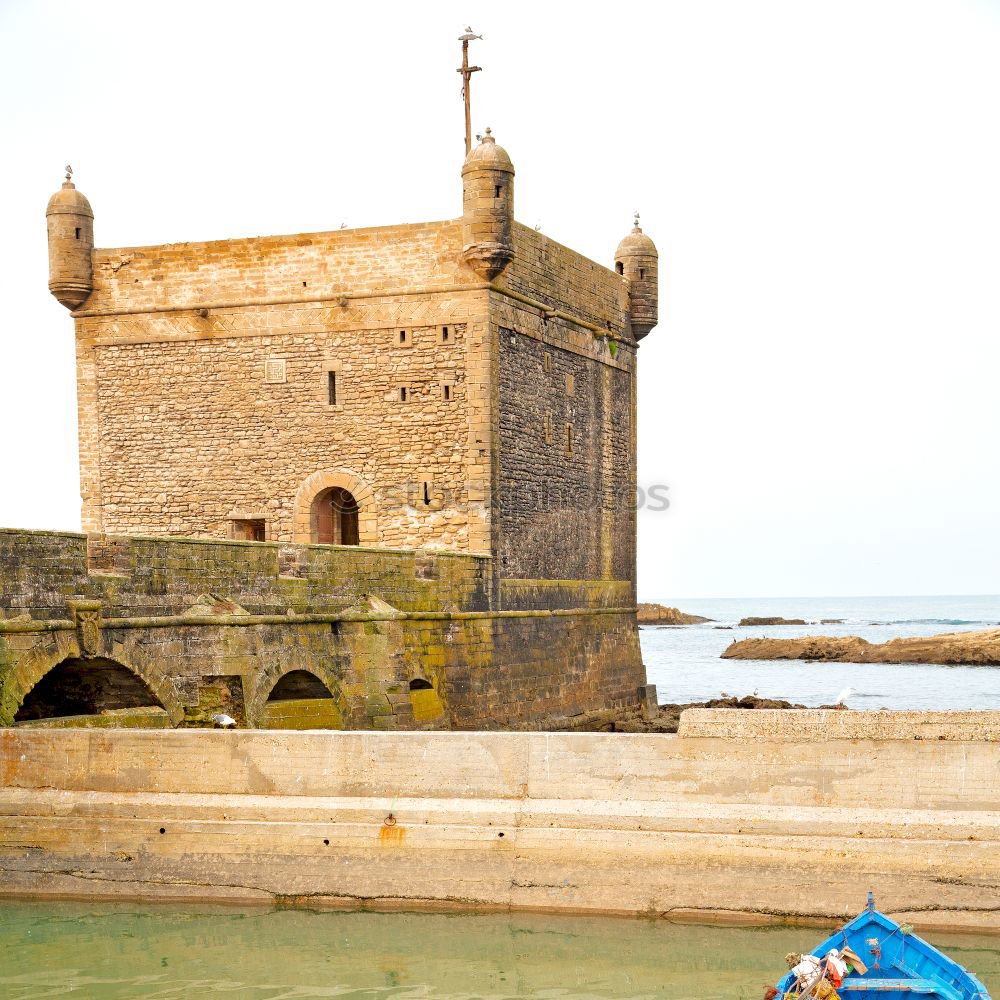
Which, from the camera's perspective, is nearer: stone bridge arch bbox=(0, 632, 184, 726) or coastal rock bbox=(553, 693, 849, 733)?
stone bridge arch bbox=(0, 632, 184, 726)

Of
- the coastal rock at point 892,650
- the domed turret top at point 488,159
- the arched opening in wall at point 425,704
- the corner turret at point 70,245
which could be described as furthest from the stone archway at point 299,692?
the coastal rock at point 892,650

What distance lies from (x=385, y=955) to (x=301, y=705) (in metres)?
6.18

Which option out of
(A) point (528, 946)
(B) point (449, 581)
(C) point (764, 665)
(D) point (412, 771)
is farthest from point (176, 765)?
(C) point (764, 665)

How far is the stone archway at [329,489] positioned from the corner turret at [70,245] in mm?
4731

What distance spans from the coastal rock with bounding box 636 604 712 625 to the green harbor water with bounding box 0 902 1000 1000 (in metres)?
120

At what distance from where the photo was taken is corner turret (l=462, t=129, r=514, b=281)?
21312 millimetres

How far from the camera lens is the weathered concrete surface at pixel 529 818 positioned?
10719 millimetres

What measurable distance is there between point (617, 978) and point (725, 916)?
103cm

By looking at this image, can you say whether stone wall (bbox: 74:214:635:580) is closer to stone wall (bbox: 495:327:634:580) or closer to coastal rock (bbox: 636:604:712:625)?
stone wall (bbox: 495:327:634:580)

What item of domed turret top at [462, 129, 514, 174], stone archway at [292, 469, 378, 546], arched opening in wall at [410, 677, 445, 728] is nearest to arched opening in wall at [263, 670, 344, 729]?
arched opening in wall at [410, 677, 445, 728]

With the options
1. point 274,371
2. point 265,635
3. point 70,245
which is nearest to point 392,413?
point 274,371

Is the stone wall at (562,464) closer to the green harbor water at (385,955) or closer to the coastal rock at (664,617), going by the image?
the green harbor water at (385,955)

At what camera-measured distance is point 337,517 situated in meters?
23.2

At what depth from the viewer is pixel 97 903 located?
11828 millimetres
